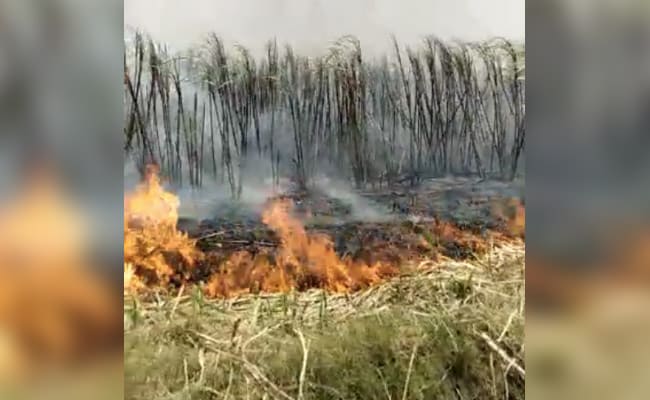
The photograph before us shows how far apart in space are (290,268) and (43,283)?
1.55ft

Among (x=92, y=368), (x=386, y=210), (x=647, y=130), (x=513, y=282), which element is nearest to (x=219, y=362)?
(x=92, y=368)

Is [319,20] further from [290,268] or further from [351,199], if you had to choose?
[290,268]

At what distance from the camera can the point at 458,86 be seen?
59.2 inches

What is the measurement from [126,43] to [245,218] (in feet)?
1.36

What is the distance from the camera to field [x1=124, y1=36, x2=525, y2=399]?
1.43 metres

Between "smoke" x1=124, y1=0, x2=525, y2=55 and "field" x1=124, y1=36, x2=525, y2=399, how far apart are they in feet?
0.11

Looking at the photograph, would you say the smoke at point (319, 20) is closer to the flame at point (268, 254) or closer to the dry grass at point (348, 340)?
the flame at point (268, 254)

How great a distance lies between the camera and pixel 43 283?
136 centimetres

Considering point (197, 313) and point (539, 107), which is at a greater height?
point (539, 107)

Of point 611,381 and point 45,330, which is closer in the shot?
point 45,330

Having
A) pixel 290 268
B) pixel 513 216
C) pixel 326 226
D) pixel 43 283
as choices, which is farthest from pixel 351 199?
pixel 43 283

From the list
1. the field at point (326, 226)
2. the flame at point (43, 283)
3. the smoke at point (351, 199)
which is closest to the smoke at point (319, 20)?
the field at point (326, 226)

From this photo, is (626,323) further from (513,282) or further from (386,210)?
(386,210)

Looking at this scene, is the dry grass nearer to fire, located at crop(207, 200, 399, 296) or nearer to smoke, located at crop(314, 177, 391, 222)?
fire, located at crop(207, 200, 399, 296)
